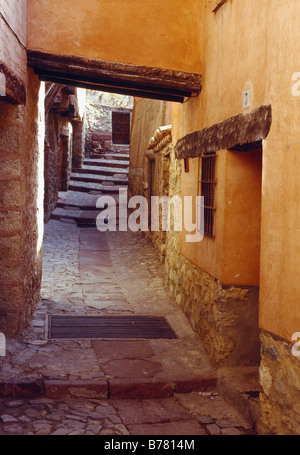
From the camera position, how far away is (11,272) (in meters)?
4.69

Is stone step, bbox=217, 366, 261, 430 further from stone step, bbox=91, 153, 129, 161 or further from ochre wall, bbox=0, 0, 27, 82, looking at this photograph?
stone step, bbox=91, 153, 129, 161

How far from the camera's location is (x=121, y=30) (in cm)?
509

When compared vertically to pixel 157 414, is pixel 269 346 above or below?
above

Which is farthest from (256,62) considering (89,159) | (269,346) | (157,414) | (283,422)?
(89,159)

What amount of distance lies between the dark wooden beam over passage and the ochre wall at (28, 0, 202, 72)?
0.26ft

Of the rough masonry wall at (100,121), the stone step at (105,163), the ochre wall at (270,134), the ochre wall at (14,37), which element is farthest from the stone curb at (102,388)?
the rough masonry wall at (100,121)

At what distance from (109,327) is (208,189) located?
6.92ft

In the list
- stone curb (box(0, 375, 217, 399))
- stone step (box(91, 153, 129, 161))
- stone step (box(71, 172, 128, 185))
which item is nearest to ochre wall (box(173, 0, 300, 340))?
stone curb (box(0, 375, 217, 399))

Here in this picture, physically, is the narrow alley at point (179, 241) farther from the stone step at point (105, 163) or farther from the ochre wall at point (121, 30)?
the stone step at point (105, 163)

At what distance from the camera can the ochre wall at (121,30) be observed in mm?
4875

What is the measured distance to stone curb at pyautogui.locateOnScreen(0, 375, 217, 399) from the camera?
12.9ft

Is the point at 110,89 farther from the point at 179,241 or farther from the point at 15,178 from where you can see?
the point at 179,241

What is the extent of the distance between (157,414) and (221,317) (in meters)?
1.11
